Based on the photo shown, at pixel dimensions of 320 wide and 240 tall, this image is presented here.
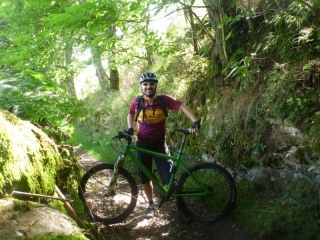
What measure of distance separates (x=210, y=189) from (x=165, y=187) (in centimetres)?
73

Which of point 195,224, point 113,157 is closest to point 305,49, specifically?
point 195,224

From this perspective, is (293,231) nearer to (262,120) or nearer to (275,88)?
(262,120)

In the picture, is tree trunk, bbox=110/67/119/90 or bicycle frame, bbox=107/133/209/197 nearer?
bicycle frame, bbox=107/133/209/197

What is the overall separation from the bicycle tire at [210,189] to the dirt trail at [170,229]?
149 millimetres

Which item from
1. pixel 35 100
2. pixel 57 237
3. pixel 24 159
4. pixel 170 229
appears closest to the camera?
pixel 57 237

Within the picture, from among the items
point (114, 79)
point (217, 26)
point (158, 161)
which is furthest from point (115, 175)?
point (114, 79)

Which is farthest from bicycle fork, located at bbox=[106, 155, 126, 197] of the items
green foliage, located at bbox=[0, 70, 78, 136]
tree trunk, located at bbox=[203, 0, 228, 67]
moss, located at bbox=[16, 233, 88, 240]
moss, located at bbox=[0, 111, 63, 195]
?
tree trunk, located at bbox=[203, 0, 228, 67]

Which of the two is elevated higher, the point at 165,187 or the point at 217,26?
the point at 217,26

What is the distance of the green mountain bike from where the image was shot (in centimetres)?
Answer: 457

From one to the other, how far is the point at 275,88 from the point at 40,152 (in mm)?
3687

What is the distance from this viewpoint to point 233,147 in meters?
5.35

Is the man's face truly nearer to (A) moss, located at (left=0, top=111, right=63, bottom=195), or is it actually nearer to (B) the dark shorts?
(B) the dark shorts

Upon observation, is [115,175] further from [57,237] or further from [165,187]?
[57,237]

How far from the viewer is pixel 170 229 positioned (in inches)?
178
